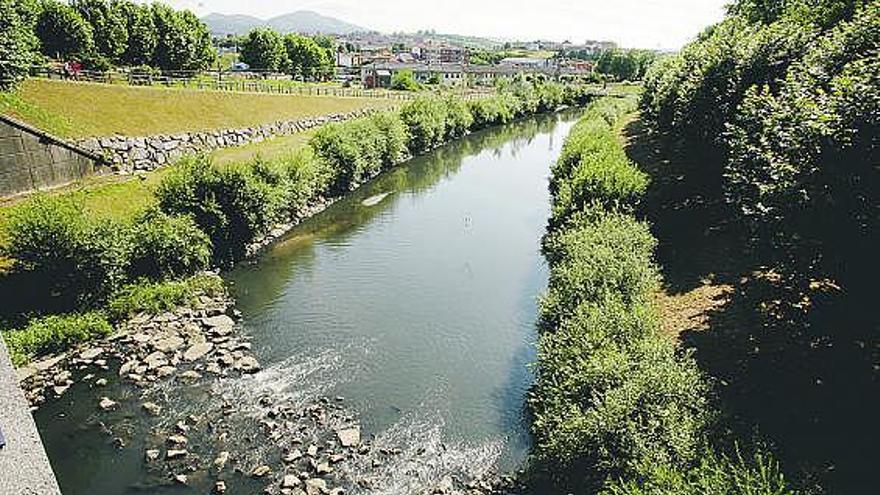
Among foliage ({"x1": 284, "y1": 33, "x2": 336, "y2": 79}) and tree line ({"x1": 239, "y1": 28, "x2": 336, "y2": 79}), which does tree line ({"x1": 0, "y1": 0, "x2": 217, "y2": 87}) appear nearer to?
tree line ({"x1": 239, "y1": 28, "x2": 336, "y2": 79})

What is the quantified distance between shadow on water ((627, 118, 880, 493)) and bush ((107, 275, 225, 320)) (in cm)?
2029

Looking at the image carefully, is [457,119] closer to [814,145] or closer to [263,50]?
[263,50]

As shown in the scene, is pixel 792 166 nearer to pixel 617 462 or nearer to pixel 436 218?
pixel 617 462

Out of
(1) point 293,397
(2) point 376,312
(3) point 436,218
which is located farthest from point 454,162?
(1) point 293,397

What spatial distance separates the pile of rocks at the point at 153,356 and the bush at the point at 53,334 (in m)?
0.39

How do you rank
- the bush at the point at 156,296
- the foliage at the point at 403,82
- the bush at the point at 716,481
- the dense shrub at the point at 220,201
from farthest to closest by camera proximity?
the foliage at the point at 403,82, the dense shrub at the point at 220,201, the bush at the point at 156,296, the bush at the point at 716,481

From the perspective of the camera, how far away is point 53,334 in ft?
70.0

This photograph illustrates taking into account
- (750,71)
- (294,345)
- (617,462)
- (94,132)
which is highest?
(750,71)

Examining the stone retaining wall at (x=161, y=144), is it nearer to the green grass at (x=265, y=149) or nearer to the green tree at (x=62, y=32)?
the green grass at (x=265, y=149)

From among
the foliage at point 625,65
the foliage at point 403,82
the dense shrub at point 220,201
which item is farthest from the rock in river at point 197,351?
the foliage at point 625,65

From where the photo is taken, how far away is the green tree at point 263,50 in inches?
4136

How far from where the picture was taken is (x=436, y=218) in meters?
41.3

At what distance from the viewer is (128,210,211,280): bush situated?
25.9 metres

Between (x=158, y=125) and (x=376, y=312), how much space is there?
27322mm
